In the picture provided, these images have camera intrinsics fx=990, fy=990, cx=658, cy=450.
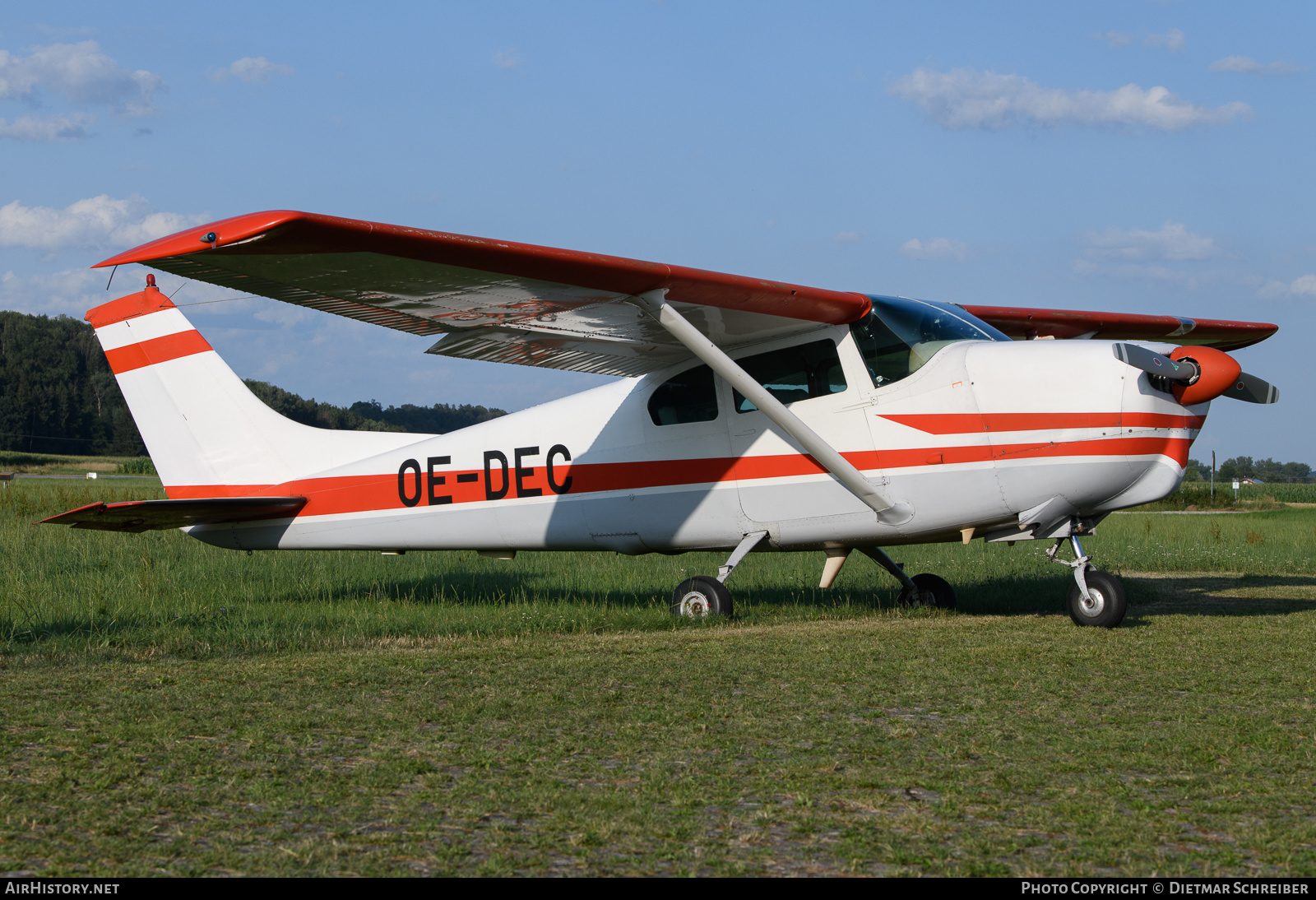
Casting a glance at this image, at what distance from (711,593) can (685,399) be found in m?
1.71

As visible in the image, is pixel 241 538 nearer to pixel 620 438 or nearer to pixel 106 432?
pixel 620 438

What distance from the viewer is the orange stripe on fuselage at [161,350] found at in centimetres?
1045

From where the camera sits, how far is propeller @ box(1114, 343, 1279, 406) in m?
6.65

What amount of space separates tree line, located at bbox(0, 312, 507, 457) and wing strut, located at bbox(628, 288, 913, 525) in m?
73.5

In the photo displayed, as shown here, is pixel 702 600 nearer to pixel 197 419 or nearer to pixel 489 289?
pixel 489 289

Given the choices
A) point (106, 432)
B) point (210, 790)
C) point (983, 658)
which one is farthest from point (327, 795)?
point (106, 432)

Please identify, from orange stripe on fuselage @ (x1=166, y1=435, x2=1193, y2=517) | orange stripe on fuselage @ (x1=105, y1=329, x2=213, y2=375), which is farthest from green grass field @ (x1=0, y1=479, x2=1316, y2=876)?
orange stripe on fuselage @ (x1=105, y1=329, x2=213, y2=375)

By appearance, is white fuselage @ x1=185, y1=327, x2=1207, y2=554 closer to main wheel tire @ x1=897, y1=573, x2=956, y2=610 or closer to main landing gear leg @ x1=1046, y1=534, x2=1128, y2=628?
main landing gear leg @ x1=1046, y1=534, x2=1128, y2=628

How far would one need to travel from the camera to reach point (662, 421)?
28.8 ft

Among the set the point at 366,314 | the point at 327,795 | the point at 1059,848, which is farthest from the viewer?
the point at 366,314

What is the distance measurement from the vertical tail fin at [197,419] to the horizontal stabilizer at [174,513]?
0.43 m

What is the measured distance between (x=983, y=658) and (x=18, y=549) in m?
13.4

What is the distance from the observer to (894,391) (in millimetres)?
7625

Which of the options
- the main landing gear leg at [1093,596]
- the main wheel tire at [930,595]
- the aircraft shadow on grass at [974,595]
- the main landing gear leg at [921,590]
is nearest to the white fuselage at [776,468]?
the main landing gear leg at [1093,596]
